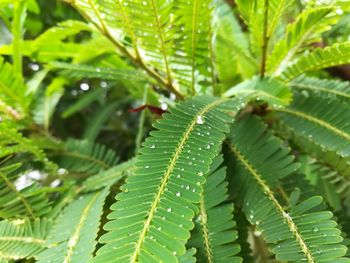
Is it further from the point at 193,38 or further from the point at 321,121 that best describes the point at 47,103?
the point at 321,121

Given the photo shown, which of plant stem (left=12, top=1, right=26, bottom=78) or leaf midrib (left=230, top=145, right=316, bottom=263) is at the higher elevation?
plant stem (left=12, top=1, right=26, bottom=78)

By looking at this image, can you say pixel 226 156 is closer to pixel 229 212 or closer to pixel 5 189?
pixel 229 212

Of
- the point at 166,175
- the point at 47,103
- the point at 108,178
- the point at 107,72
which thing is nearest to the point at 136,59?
the point at 107,72

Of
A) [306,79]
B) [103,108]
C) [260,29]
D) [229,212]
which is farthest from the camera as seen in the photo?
[103,108]

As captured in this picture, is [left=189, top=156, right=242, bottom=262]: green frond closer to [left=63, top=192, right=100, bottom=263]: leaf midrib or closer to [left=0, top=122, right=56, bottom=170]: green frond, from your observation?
[left=63, top=192, right=100, bottom=263]: leaf midrib

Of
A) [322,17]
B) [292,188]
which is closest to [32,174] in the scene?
[292,188]

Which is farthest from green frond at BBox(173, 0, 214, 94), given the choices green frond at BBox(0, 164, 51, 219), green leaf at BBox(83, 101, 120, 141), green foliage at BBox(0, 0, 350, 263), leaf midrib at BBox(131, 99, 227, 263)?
green leaf at BBox(83, 101, 120, 141)
